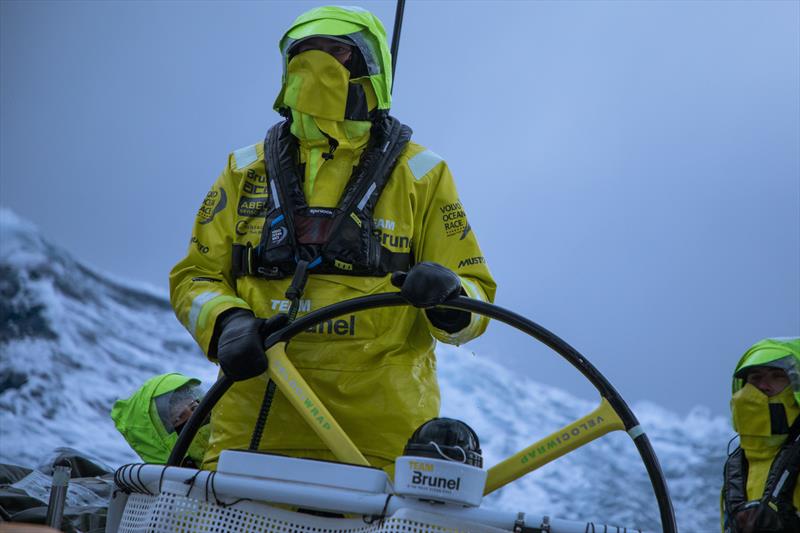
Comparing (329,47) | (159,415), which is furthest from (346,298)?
(159,415)

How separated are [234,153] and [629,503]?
14.6ft

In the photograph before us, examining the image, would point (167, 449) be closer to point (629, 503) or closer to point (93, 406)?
point (93, 406)

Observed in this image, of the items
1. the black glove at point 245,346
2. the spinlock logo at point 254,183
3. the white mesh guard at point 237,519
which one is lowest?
the white mesh guard at point 237,519

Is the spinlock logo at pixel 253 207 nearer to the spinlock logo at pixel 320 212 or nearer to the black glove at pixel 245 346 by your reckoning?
the spinlock logo at pixel 320 212

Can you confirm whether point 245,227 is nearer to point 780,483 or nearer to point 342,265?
point 342,265

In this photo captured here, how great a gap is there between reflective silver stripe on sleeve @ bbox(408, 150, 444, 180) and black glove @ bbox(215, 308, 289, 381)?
0.53 metres

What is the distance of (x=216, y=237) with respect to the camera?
2.37 meters

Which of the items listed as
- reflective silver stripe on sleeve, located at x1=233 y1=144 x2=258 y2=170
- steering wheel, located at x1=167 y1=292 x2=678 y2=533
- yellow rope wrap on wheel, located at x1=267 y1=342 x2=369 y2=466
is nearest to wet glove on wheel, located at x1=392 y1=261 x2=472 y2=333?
steering wheel, located at x1=167 y1=292 x2=678 y2=533

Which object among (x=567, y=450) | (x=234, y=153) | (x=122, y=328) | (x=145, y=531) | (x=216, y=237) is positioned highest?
(x=122, y=328)

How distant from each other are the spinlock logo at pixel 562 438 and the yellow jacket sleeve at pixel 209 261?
2.37ft

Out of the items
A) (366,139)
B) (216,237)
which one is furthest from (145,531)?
Answer: (366,139)

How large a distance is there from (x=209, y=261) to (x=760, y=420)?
2347mm

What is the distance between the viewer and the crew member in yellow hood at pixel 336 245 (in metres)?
2.19

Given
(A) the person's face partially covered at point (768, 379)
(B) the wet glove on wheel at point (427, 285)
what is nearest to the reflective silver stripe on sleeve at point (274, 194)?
(B) the wet glove on wheel at point (427, 285)
